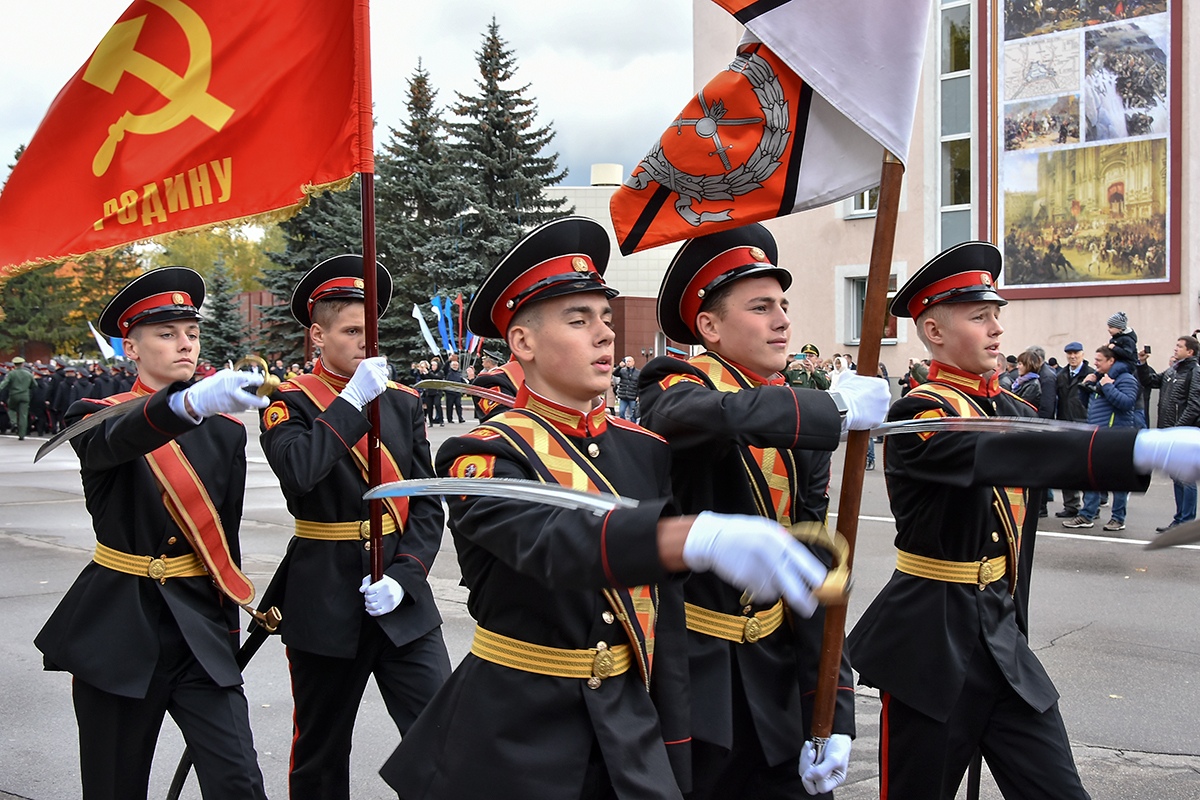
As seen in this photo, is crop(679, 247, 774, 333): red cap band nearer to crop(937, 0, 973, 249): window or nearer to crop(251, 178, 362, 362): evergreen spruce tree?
crop(937, 0, 973, 249): window

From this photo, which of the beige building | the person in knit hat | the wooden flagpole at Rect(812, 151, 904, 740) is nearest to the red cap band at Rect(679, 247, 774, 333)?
the wooden flagpole at Rect(812, 151, 904, 740)

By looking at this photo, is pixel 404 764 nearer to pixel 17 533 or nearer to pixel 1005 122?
pixel 17 533

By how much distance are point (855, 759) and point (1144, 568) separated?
5.65m

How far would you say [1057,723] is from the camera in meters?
3.65

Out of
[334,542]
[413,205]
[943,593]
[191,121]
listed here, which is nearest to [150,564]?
[334,542]

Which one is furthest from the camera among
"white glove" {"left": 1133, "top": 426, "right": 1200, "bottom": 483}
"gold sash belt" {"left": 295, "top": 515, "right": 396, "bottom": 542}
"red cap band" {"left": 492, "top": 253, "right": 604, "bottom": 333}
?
"gold sash belt" {"left": 295, "top": 515, "right": 396, "bottom": 542}

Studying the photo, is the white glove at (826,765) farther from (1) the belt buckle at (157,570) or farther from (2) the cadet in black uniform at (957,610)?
(1) the belt buckle at (157,570)

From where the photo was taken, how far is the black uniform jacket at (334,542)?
4176mm

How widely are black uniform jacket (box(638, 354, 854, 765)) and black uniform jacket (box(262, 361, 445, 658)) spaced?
4.38 ft

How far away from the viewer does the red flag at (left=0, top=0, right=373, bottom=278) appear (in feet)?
14.1

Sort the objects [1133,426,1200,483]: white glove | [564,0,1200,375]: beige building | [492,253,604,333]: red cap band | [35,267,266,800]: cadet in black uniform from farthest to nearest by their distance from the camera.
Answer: [564,0,1200,375]: beige building, [35,267,266,800]: cadet in black uniform, [492,253,604,333]: red cap band, [1133,426,1200,483]: white glove

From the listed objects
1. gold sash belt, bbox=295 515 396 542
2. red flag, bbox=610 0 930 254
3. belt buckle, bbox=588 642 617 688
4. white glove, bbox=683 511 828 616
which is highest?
red flag, bbox=610 0 930 254

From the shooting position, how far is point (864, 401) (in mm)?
3088

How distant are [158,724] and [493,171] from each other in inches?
1593
